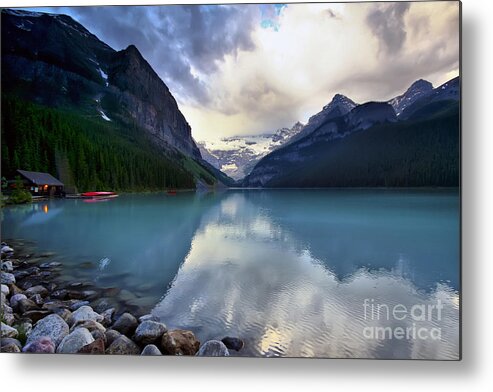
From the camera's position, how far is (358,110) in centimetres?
358

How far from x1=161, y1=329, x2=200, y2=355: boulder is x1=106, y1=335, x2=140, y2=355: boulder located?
0.27 m

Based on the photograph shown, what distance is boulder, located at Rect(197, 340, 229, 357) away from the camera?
2.51 m

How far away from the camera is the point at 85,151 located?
4.70 meters

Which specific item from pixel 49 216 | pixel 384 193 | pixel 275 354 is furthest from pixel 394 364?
pixel 49 216

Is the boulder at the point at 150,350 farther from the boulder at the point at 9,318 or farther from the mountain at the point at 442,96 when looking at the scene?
the mountain at the point at 442,96

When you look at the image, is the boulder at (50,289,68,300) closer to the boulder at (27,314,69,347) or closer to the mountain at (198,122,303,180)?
the boulder at (27,314,69,347)

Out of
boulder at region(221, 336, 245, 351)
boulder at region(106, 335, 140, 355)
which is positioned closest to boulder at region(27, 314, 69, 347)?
boulder at region(106, 335, 140, 355)

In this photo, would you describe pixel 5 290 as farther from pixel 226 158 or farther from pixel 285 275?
pixel 285 275

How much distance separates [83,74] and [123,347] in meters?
5.19

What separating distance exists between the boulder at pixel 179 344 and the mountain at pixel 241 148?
95.0 inches

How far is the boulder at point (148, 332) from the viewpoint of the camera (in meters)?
2.55

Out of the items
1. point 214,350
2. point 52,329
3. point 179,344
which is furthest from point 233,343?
point 52,329

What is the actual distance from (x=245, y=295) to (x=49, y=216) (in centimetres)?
415

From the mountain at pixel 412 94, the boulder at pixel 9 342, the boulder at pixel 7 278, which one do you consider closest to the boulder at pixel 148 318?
the boulder at pixel 9 342
